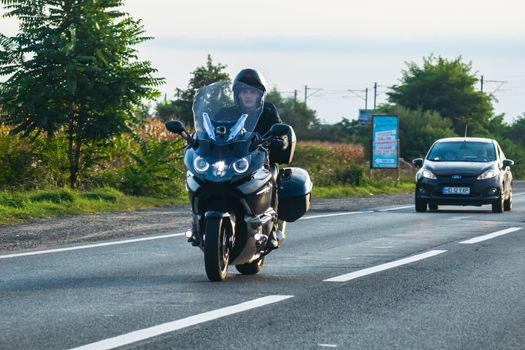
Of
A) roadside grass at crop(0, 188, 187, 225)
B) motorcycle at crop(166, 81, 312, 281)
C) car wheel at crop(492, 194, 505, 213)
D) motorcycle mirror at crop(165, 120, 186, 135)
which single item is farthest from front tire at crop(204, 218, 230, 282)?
car wheel at crop(492, 194, 505, 213)

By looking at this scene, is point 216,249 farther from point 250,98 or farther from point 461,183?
point 461,183

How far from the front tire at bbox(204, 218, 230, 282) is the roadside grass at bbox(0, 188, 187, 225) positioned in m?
8.59

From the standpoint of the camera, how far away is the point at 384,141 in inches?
1687

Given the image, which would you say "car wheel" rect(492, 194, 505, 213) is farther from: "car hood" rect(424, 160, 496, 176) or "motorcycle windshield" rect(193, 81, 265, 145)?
"motorcycle windshield" rect(193, 81, 265, 145)

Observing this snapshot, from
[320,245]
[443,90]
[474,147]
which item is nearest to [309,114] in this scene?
[443,90]

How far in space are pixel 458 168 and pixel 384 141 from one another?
17281 millimetres

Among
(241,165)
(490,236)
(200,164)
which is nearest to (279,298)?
(241,165)

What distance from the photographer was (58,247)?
587 inches

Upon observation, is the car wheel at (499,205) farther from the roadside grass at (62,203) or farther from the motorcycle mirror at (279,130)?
the motorcycle mirror at (279,130)

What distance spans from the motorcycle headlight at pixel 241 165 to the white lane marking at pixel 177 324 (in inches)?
48.6

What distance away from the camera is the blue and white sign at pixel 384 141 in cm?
4269

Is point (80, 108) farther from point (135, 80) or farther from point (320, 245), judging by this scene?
point (320, 245)

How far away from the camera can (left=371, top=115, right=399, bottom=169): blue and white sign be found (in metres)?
42.7

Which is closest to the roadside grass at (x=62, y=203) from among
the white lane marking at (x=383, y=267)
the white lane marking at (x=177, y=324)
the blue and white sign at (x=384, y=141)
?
the white lane marking at (x=383, y=267)
